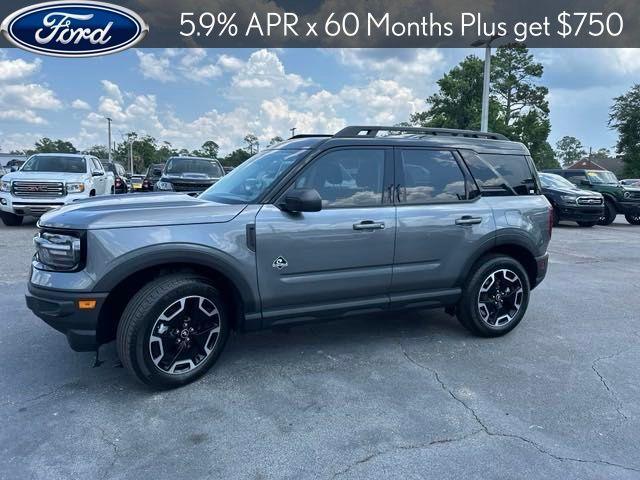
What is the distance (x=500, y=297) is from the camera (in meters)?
4.44

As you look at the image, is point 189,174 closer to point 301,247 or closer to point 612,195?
point 301,247

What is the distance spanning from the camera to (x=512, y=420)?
2924 millimetres

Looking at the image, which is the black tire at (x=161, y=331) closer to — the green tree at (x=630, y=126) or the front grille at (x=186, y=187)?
the front grille at (x=186, y=187)

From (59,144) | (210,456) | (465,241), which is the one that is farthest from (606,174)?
(59,144)

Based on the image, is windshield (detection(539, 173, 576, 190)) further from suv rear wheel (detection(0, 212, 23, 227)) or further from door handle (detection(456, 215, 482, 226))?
suv rear wheel (detection(0, 212, 23, 227))

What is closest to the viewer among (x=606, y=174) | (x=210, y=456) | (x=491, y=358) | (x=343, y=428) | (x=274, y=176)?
(x=210, y=456)

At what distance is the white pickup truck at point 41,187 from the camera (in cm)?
1070

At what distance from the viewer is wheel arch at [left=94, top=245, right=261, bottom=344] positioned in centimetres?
301

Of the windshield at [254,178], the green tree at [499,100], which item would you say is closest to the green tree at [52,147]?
the green tree at [499,100]

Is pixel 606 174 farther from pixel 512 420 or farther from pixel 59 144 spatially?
pixel 59 144

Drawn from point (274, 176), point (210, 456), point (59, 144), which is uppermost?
point (59, 144)

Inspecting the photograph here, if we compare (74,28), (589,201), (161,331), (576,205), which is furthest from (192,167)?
(589,201)

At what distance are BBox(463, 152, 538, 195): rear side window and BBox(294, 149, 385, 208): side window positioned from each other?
3.40 feet

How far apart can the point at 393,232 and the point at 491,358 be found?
1.40m
